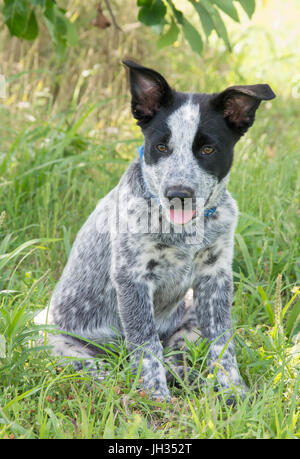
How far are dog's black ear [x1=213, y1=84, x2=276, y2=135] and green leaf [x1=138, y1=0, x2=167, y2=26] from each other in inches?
41.1

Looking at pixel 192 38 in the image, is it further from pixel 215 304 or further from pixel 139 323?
pixel 139 323

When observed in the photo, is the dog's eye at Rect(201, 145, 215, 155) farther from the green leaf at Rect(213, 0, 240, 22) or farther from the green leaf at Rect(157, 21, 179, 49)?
the green leaf at Rect(157, 21, 179, 49)

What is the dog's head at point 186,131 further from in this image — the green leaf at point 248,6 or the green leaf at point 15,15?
the green leaf at point 15,15

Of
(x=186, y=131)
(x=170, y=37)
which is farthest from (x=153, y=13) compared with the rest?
(x=186, y=131)

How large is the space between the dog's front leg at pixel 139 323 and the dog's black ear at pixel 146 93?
816mm

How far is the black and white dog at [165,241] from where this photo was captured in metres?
3.07

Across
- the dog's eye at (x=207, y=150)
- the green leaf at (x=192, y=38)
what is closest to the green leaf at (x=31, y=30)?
the green leaf at (x=192, y=38)

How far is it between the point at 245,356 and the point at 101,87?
13.8 ft

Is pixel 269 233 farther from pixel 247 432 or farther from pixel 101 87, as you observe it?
pixel 101 87

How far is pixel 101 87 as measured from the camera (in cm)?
687

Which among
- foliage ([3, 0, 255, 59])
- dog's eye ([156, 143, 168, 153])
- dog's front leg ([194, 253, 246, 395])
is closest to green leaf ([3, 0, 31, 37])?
foliage ([3, 0, 255, 59])

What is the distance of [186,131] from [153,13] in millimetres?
1251

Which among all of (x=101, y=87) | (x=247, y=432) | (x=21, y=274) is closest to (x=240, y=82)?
(x=101, y=87)

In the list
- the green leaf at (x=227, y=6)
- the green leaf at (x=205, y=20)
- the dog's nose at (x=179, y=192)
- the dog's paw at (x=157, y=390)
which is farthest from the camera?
the green leaf at (x=205, y=20)
